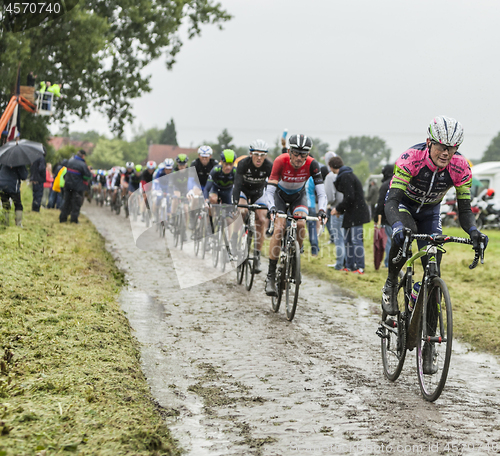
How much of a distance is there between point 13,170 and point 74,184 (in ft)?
14.1

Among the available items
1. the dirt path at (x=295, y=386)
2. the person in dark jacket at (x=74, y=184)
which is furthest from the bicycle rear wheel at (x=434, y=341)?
the person in dark jacket at (x=74, y=184)

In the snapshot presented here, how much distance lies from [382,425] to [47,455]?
7.33 feet

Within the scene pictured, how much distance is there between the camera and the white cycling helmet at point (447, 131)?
473cm

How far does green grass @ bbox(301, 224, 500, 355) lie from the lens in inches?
287

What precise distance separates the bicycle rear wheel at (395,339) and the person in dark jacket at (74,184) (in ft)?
43.6

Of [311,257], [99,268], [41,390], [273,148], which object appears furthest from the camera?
[273,148]

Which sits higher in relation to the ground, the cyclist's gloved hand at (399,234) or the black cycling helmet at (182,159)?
the black cycling helmet at (182,159)

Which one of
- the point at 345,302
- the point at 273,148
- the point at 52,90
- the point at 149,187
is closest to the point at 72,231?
the point at 149,187

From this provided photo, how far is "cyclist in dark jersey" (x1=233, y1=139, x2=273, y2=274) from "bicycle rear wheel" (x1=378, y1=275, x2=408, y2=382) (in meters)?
4.05

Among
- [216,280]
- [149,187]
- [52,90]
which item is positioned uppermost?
[52,90]

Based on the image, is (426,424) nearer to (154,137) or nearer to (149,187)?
(149,187)

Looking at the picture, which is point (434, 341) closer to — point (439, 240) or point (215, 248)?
point (439, 240)

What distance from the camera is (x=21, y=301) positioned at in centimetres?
645

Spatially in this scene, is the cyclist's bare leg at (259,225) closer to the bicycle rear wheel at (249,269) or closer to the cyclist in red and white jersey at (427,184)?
the bicycle rear wheel at (249,269)
